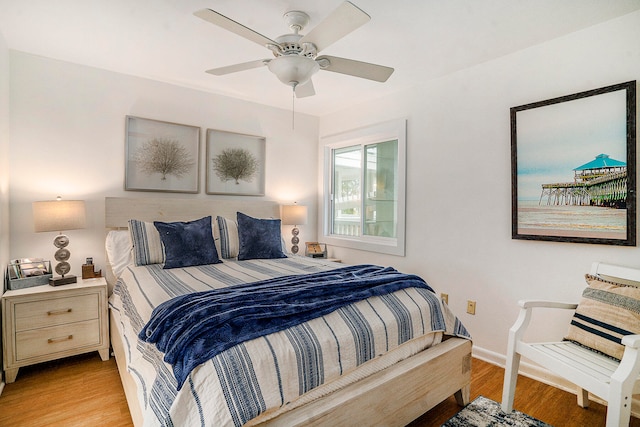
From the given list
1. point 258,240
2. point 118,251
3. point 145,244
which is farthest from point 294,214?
point 118,251

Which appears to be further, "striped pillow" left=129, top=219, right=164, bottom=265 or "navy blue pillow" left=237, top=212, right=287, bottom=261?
"navy blue pillow" left=237, top=212, right=287, bottom=261

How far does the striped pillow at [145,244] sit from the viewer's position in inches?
105

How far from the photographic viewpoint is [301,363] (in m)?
1.36

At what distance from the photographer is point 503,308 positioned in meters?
2.59

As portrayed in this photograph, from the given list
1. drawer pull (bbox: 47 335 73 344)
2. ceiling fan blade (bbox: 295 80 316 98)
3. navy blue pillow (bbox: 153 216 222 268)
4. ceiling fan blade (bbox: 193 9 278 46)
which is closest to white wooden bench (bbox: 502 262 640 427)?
ceiling fan blade (bbox: 295 80 316 98)

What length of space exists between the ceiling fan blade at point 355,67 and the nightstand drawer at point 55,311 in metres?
2.39

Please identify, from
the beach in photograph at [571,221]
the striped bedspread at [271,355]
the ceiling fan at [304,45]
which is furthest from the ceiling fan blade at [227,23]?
the beach in photograph at [571,221]

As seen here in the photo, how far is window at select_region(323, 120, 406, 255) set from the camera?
11.3 feet

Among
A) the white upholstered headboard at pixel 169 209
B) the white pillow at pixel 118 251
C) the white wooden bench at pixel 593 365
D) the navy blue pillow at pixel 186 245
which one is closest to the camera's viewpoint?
the white wooden bench at pixel 593 365

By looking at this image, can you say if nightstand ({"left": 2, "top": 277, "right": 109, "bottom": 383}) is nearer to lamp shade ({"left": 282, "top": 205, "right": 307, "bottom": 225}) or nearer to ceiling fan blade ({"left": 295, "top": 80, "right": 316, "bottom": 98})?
lamp shade ({"left": 282, "top": 205, "right": 307, "bottom": 225})

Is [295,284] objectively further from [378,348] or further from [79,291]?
[79,291]

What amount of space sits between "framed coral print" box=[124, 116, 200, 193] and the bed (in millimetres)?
945

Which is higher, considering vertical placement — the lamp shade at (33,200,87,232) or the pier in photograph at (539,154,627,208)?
the pier in photograph at (539,154,627,208)

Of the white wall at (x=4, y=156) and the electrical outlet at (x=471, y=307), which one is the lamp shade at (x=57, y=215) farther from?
the electrical outlet at (x=471, y=307)
